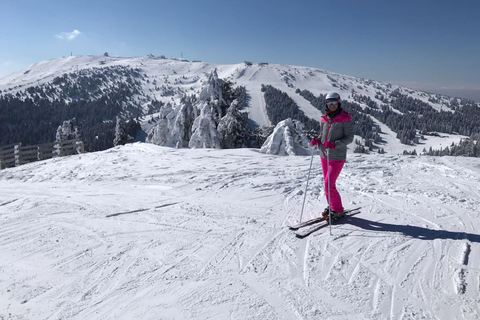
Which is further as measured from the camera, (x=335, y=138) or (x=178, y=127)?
(x=178, y=127)

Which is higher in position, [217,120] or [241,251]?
[217,120]

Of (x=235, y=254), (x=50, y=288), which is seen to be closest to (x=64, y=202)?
(x=50, y=288)

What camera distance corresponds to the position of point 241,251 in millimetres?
3949

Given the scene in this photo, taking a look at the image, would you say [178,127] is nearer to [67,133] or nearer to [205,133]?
[205,133]

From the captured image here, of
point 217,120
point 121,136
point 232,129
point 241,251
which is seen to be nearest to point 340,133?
point 241,251

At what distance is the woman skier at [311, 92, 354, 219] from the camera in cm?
462

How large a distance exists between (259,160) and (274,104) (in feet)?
434

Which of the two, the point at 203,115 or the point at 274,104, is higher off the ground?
the point at 274,104

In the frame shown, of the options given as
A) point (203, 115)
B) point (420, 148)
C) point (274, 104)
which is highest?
point (274, 104)

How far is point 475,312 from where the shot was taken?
262 centimetres

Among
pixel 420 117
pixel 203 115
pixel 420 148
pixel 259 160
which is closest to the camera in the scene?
pixel 259 160

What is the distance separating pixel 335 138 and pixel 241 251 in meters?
2.63

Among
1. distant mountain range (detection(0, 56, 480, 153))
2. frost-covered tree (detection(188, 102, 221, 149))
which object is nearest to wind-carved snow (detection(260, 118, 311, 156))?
distant mountain range (detection(0, 56, 480, 153))

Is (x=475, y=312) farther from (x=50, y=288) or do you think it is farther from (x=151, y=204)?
(x=151, y=204)
